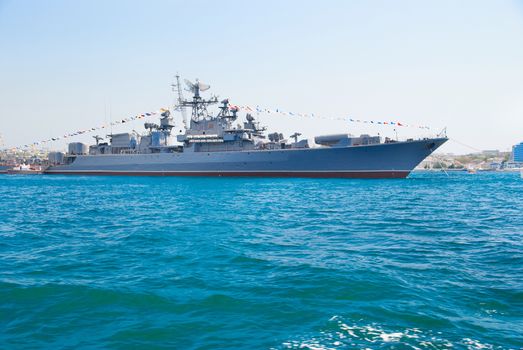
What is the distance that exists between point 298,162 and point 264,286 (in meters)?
41.5

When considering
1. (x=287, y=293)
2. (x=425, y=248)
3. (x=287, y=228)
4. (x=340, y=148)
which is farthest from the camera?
(x=340, y=148)

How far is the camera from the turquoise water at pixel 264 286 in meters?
4.91

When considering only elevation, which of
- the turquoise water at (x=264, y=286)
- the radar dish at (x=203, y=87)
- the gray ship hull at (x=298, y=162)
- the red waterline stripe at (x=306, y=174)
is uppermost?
the radar dish at (x=203, y=87)

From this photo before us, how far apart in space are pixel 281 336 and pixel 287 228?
827cm

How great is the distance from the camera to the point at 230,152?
51938mm

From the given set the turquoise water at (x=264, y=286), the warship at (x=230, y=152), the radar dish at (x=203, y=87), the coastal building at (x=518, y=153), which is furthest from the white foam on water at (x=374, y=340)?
the coastal building at (x=518, y=153)

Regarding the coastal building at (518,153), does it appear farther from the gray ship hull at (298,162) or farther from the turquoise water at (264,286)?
the turquoise water at (264,286)

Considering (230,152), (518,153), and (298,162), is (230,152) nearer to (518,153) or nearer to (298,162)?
(298,162)

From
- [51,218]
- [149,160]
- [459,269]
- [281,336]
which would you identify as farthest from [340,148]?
[281,336]

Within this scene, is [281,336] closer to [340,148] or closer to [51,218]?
[51,218]

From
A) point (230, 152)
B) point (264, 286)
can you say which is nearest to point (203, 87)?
point (230, 152)

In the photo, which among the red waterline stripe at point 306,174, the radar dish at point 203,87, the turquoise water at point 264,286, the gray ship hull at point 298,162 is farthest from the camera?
the radar dish at point 203,87

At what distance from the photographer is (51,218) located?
16.2m

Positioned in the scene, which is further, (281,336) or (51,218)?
(51,218)
